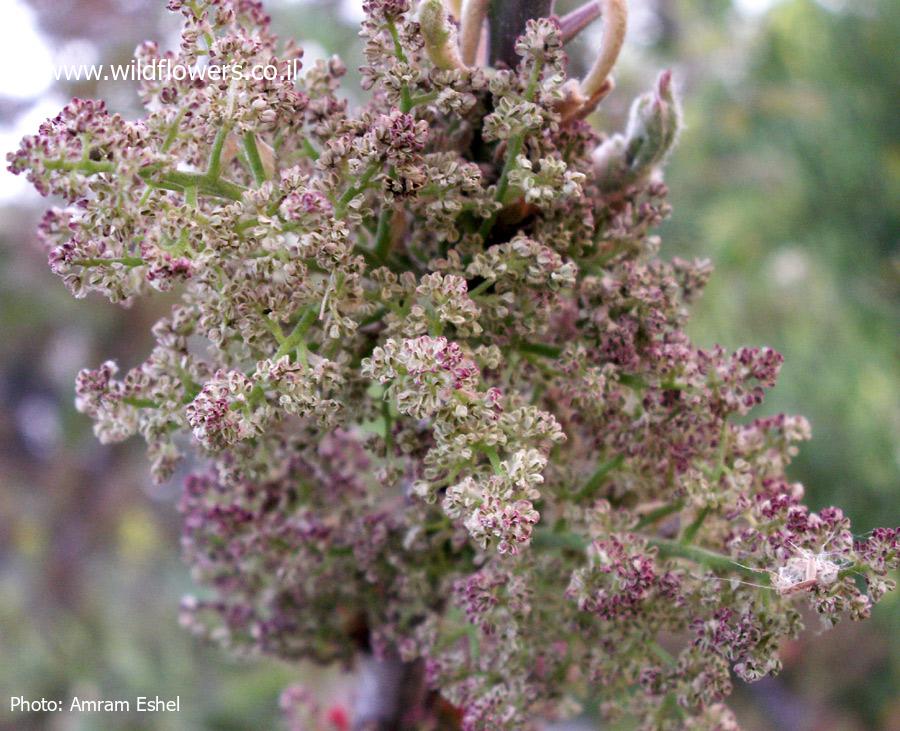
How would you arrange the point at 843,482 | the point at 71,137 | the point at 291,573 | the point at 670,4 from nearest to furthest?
the point at 71,137 < the point at 291,573 < the point at 843,482 < the point at 670,4

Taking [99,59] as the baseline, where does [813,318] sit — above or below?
below

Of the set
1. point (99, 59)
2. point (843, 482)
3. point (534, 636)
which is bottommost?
point (534, 636)

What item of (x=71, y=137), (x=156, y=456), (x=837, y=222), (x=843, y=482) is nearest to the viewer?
(x=71, y=137)

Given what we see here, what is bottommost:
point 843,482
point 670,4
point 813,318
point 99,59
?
point 843,482

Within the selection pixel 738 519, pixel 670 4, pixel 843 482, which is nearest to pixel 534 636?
pixel 738 519

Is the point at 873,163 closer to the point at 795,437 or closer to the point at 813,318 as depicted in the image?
the point at 813,318

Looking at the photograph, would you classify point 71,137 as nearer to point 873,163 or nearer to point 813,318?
point 813,318

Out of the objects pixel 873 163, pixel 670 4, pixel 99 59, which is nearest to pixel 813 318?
pixel 873 163

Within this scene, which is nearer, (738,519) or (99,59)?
(738,519)
